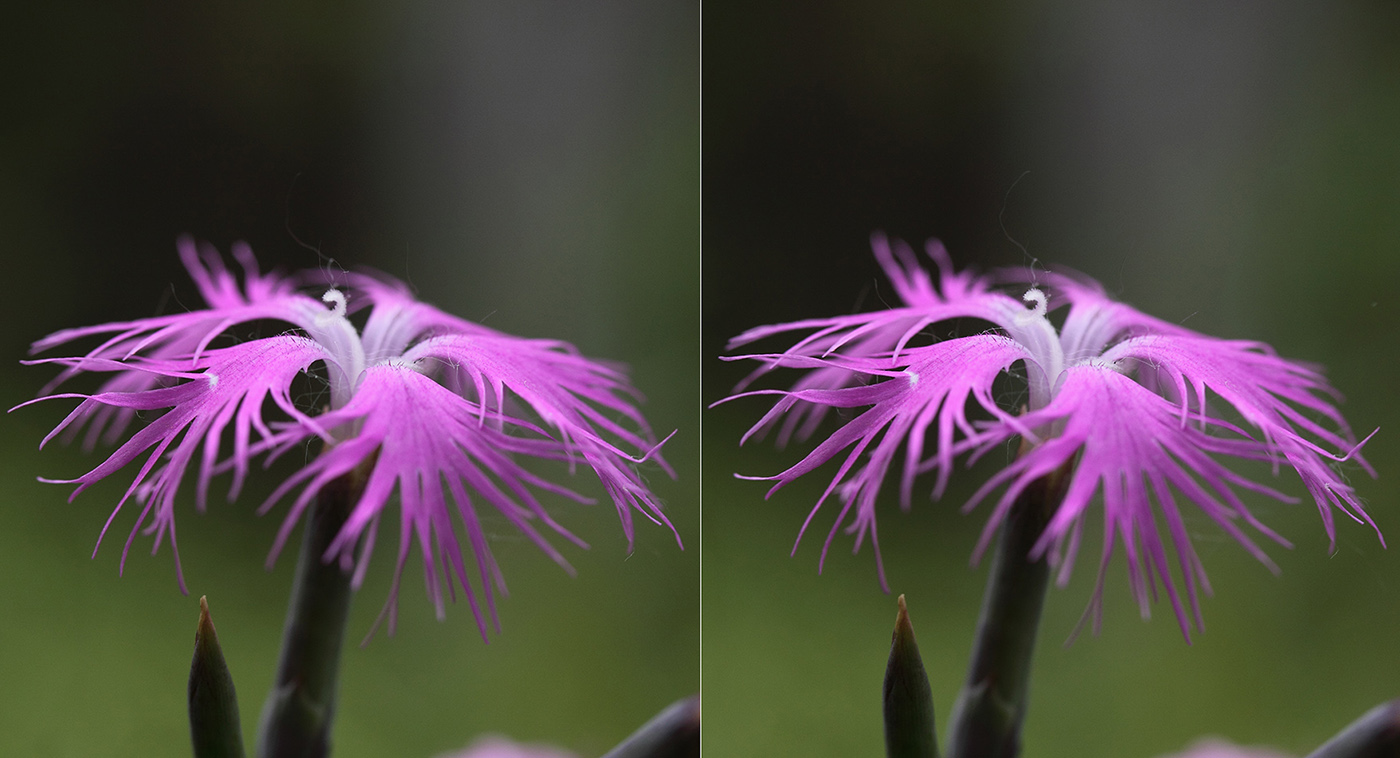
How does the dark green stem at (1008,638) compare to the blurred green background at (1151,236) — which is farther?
the blurred green background at (1151,236)

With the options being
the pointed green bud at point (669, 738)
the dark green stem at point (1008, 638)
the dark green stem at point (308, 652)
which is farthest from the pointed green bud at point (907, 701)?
the dark green stem at point (308, 652)

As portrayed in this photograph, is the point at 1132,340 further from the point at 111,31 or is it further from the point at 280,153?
the point at 111,31

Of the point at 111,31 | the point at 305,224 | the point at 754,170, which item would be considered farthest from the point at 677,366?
the point at 111,31

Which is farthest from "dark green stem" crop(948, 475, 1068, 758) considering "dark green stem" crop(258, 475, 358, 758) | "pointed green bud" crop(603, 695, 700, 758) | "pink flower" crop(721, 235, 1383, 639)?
"dark green stem" crop(258, 475, 358, 758)

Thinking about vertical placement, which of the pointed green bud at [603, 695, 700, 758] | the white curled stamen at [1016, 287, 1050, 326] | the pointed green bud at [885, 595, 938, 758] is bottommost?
the pointed green bud at [603, 695, 700, 758]

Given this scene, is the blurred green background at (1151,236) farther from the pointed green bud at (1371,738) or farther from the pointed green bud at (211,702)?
the pointed green bud at (211,702)

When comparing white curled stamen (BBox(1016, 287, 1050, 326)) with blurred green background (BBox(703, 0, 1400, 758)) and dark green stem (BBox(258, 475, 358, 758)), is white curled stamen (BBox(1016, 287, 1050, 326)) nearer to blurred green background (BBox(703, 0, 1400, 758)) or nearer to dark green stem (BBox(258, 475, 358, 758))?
blurred green background (BBox(703, 0, 1400, 758))

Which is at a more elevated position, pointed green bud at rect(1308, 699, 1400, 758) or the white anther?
the white anther
